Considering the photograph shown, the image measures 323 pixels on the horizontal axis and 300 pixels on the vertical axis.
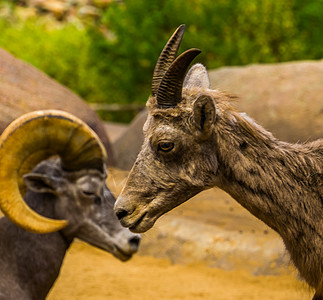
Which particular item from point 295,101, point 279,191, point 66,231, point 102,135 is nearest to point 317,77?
point 295,101

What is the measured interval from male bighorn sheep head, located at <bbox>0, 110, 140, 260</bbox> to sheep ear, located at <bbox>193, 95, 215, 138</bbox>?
6.95ft

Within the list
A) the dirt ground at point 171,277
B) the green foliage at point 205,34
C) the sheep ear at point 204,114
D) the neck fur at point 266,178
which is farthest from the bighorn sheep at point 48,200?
the green foliage at point 205,34

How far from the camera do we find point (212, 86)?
474 inches

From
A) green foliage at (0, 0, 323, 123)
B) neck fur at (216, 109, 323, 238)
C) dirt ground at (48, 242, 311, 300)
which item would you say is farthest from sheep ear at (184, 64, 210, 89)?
green foliage at (0, 0, 323, 123)

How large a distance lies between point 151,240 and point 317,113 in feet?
13.1

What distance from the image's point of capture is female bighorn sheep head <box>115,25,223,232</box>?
130 inches

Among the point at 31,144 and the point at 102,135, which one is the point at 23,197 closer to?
the point at 31,144

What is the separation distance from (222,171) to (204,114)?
1.23 ft

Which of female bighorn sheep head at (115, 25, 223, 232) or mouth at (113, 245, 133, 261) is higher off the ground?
female bighorn sheep head at (115, 25, 223, 232)

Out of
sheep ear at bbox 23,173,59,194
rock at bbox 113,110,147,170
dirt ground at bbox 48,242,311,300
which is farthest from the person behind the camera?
rock at bbox 113,110,147,170

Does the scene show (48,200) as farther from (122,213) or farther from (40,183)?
(122,213)

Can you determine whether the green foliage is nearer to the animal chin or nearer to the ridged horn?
the ridged horn

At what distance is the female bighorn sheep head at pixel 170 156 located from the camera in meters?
3.29

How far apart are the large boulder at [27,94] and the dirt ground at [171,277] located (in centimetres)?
133
